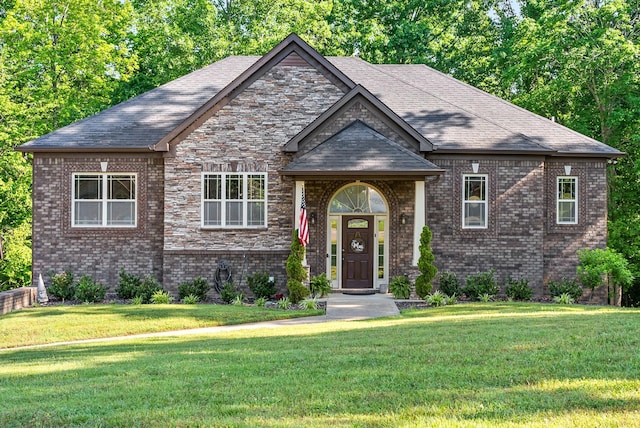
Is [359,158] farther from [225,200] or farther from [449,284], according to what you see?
[449,284]

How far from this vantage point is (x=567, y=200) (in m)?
23.9

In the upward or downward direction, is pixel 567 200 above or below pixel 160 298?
above

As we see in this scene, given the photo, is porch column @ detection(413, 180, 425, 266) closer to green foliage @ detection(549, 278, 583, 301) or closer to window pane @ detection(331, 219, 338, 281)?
window pane @ detection(331, 219, 338, 281)

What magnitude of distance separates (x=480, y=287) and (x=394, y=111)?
253 inches

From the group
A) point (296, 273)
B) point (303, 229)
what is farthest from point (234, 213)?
point (296, 273)

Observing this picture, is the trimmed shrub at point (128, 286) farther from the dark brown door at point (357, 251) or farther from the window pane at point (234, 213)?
the dark brown door at point (357, 251)

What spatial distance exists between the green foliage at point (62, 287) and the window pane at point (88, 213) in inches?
69.6

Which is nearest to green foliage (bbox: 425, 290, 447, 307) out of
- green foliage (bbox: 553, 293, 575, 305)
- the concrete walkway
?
the concrete walkway

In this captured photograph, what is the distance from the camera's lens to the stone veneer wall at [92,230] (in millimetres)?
22656

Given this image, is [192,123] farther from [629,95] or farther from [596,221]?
[629,95]

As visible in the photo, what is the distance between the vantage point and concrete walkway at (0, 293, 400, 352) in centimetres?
1533

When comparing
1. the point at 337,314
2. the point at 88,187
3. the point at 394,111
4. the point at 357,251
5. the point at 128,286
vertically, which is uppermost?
the point at 394,111

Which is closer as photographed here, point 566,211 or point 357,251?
point 357,251

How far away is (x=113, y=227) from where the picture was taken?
22.8m
